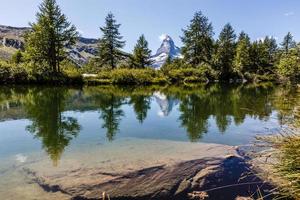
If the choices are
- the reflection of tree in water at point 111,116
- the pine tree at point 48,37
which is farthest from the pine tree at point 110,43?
the reflection of tree in water at point 111,116

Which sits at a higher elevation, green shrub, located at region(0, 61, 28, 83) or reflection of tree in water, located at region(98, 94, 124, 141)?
green shrub, located at region(0, 61, 28, 83)

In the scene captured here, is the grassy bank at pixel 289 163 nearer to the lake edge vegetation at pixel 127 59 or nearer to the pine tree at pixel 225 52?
the lake edge vegetation at pixel 127 59

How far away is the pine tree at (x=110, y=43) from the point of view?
50.8 meters

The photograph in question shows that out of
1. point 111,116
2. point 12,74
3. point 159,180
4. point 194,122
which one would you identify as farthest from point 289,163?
point 12,74

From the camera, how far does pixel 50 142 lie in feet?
33.9

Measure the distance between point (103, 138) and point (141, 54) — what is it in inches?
1926

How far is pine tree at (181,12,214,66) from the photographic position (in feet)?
203

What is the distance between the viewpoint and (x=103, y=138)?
1103 centimetres

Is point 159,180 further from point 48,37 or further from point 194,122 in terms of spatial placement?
point 48,37

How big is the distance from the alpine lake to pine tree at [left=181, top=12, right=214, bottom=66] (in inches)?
1729

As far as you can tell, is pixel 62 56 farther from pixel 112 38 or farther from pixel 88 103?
pixel 88 103

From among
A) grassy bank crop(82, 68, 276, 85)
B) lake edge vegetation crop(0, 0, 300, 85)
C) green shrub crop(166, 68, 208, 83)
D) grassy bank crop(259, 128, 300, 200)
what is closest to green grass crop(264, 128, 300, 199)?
grassy bank crop(259, 128, 300, 200)

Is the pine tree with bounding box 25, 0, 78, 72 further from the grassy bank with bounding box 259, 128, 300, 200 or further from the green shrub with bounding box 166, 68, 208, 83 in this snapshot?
the grassy bank with bounding box 259, 128, 300, 200

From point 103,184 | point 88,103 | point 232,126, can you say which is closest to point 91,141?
point 103,184
